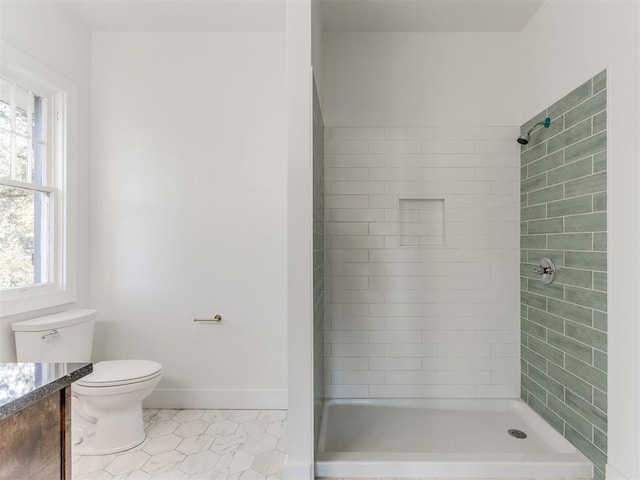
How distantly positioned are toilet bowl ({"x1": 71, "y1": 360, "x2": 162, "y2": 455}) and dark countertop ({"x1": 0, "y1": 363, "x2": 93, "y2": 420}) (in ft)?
3.56

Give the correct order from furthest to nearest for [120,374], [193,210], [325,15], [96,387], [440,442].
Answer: [193,210], [325,15], [440,442], [120,374], [96,387]

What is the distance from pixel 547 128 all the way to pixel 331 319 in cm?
178

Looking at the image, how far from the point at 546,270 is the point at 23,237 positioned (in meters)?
3.02

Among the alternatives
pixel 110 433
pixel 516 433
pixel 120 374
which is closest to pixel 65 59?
pixel 120 374

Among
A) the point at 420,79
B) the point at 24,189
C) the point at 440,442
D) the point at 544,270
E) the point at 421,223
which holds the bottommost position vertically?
the point at 440,442

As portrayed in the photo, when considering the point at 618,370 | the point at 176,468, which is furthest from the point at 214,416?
the point at 618,370

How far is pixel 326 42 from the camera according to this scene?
2559 millimetres

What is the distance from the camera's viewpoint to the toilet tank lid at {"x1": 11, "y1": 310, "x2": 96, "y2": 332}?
6.42 feet

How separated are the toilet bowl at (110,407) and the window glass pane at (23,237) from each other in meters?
0.69

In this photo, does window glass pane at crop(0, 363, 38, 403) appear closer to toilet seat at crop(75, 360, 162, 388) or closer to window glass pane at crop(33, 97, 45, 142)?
toilet seat at crop(75, 360, 162, 388)

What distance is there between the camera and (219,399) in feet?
8.27

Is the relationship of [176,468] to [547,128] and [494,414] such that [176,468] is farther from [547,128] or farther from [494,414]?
[547,128]

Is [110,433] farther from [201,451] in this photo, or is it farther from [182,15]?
[182,15]

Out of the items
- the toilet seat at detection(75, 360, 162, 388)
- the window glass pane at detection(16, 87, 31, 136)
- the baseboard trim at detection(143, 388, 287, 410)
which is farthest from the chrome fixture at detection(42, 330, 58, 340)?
the window glass pane at detection(16, 87, 31, 136)
